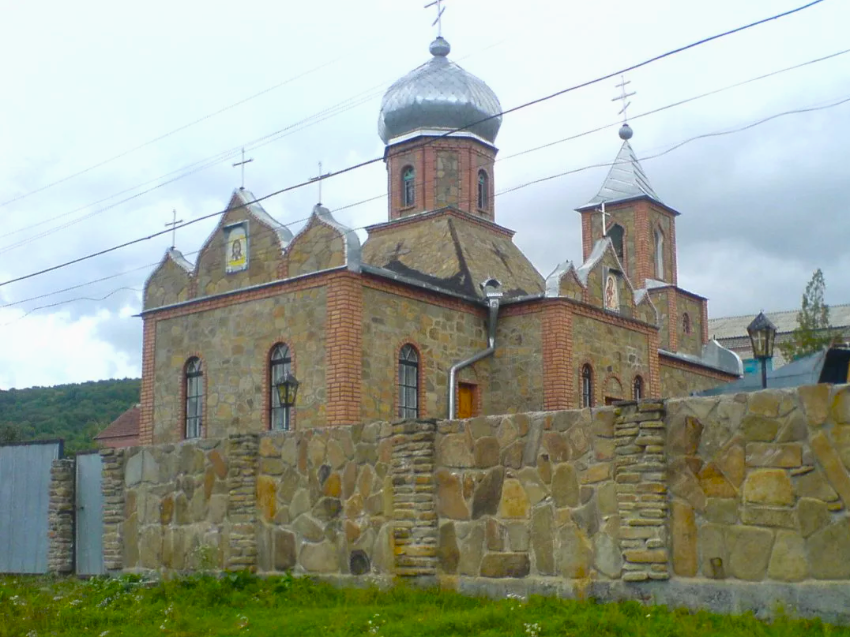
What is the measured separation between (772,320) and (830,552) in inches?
2550

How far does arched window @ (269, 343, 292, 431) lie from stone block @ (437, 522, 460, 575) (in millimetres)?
9971

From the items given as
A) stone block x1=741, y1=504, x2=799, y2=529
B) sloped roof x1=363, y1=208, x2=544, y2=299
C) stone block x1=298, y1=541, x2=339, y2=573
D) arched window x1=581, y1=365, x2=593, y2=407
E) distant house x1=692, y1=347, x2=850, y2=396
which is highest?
sloped roof x1=363, y1=208, x2=544, y2=299

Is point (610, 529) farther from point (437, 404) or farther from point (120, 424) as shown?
point (120, 424)

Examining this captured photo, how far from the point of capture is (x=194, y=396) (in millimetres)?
22203

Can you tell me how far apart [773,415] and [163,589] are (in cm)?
696

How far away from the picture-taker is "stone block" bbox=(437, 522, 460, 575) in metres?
10.5

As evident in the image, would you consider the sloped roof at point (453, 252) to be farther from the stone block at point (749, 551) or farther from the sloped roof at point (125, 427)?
the sloped roof at point (125, 427)

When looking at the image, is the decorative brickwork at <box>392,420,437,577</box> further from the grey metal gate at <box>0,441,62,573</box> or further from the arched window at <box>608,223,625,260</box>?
the arched window at <box>608,223,625,260</box>

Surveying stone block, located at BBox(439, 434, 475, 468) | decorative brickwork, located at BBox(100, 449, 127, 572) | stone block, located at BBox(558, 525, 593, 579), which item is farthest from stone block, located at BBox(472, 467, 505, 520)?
decorative brickwork, located at BBox(100, 449, 127, 572)

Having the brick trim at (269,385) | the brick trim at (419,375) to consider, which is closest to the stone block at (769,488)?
the brick trim at (269,385)

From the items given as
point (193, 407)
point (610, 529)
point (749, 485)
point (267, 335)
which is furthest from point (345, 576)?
point (193, 407)

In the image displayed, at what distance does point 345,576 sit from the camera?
446 inches

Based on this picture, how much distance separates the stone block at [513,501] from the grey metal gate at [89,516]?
6628 mm

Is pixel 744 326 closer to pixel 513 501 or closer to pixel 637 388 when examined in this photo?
pixel 637 388
